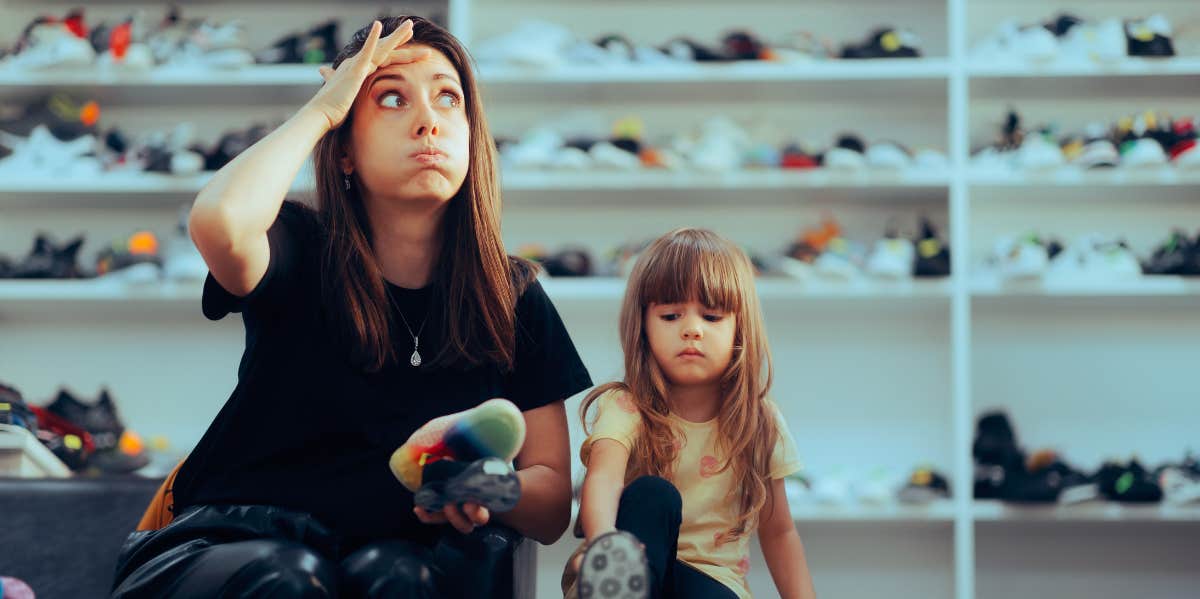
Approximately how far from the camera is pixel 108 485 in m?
1.59

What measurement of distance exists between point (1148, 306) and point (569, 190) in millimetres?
1581

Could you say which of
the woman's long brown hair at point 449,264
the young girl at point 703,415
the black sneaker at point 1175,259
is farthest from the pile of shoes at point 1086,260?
the woman's long brown hair at point 449,264

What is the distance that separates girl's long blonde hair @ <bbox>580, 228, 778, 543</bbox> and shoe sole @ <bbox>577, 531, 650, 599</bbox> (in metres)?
0.40

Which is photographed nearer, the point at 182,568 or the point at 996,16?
the point at 182,568

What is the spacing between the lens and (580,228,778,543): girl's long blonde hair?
1.53 metres

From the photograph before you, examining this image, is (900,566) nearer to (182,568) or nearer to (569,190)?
(569,190)

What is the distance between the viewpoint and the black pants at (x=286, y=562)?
103cm

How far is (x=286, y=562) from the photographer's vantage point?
1039 mm

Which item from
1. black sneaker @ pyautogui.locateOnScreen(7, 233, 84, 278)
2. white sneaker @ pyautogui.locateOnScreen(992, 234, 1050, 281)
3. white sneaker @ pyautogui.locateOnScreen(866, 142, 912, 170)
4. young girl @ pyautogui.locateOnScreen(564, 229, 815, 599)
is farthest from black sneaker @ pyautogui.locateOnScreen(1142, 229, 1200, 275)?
black sneaker @ pyautogui.locateOnScreen(7, 233, 84, 278)

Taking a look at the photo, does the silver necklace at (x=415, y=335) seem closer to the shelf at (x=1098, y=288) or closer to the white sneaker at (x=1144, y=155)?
the shelf at (x=1098, y=288)

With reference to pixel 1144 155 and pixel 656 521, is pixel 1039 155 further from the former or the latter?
pixel 656 521

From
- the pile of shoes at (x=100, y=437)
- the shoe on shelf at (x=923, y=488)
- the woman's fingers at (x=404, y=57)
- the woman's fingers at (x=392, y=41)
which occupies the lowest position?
the shoe on shelf at (x=923, y=488)

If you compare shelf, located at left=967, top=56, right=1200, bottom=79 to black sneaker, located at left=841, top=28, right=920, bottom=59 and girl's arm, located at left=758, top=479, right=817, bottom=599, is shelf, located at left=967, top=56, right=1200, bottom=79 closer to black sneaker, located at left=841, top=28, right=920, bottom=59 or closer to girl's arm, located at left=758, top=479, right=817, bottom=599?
black sneaker, located at left=841, top=28, right=920, bottom=59

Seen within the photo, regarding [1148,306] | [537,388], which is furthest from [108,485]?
[1148,306]
